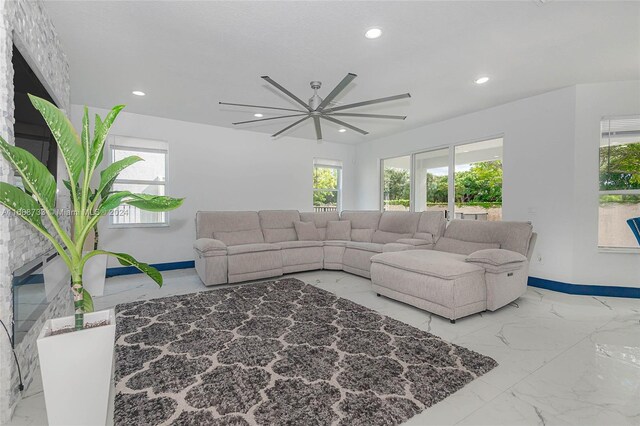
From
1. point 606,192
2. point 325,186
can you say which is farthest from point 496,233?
point 325,186

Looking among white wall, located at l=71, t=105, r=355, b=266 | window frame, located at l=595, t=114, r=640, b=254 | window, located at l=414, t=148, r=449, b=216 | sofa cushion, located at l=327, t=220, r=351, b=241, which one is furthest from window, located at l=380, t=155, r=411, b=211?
window frame, located at l=595, t=114, r=640, b=254

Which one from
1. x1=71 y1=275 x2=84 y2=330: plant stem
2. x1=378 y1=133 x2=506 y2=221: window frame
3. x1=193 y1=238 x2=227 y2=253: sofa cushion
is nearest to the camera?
x1=71 y1=275 x2=84 y2=330: plant stem

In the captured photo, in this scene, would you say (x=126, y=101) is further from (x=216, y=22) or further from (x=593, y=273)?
(x=593, y=273)

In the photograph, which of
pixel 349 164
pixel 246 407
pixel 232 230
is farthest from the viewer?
pixel 349 164

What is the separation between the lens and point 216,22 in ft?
7.88

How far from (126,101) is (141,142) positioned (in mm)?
830

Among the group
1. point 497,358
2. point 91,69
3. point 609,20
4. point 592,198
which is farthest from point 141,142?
point 592,198

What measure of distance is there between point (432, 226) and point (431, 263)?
1536mm

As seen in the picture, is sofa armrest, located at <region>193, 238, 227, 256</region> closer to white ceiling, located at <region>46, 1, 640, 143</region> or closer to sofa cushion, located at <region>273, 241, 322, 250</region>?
sofa cushion, located at <region>273, 241, 322, 250</region>

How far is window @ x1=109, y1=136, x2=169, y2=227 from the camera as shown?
473cm

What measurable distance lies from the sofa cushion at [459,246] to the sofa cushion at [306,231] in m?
2.11

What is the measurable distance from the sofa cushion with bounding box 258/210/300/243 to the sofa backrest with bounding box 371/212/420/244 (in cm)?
153

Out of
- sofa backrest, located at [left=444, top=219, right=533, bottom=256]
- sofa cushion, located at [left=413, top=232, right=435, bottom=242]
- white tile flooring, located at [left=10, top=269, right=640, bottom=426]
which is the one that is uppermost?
sofa backrest, located at [left=444, top=219, right=533, bottom=256]

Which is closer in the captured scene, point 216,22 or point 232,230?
point 216,22
